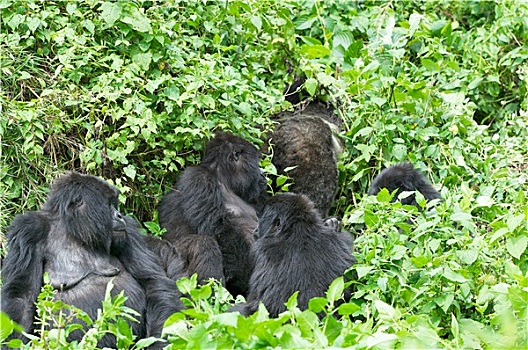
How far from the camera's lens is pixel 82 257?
4902 mm

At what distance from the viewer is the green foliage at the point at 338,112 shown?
4539 mm

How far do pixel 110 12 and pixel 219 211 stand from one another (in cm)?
147

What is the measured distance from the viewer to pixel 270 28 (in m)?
6.97

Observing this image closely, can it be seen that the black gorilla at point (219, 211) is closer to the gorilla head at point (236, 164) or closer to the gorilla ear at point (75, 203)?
the gorilla head at point (236, 164)

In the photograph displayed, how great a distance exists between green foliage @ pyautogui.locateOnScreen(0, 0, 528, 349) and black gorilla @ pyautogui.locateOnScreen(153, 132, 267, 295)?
130 millimetres

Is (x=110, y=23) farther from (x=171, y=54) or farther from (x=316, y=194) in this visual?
(x=316, y=194)

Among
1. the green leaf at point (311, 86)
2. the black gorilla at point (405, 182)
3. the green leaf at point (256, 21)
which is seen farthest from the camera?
the green leaf at point (256, 21)

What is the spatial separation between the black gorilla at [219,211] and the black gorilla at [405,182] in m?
0.80

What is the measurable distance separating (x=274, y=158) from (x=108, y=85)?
136cm

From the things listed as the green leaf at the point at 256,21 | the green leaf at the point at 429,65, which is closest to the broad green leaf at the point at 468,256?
the green leaf at the point at 429,65

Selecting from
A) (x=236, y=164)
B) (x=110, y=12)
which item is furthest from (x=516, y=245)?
(x=110, y=12)

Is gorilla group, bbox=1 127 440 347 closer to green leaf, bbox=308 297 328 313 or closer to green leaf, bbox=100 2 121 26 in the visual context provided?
green leaf, bbox=308 297 328 313

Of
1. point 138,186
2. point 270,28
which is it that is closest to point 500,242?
point 138,186

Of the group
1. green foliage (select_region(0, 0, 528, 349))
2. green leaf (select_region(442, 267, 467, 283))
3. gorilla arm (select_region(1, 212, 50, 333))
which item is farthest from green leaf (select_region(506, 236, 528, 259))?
gorilla arm (select_region(1, 212, 50, 333))
